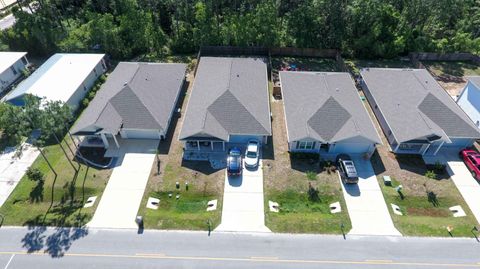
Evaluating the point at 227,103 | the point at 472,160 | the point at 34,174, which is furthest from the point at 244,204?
the point at 472,160

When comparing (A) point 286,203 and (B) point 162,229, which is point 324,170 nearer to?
(A) point 286,203

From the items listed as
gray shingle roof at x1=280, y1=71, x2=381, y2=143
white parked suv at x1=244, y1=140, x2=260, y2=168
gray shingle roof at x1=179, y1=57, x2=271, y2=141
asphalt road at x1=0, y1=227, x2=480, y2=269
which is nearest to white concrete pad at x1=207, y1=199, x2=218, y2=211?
asphalt road at x1=0, y1=227, x2=480, y2=269

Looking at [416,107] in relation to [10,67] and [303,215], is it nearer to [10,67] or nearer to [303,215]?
[303,215]

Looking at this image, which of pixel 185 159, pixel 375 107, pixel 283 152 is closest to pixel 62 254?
pixel 185 159

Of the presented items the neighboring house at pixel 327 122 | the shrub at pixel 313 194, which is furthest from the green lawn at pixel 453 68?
the shrub at pixel 313 194

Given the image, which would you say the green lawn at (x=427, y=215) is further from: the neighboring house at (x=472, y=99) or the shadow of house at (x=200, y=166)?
the shadow of house at (x=200, y=166)

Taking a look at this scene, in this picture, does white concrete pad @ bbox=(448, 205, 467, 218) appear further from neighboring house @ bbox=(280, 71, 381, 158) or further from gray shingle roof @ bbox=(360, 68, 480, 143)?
neighboring house @ bbox=(280, 71, 381, 158)
